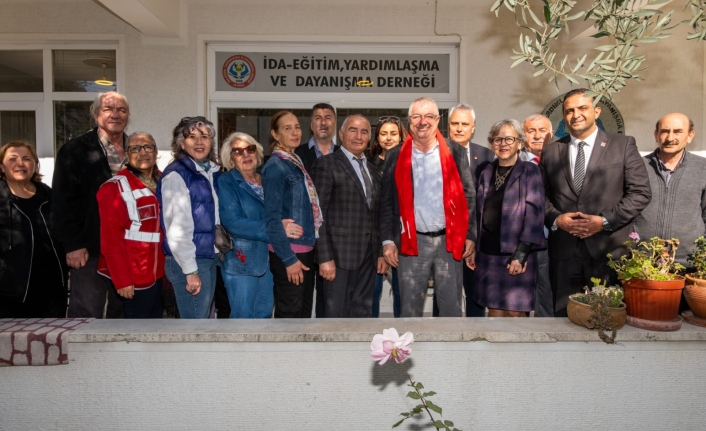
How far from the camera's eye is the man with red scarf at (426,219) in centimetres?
361

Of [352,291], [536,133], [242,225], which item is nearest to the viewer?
[242,225]

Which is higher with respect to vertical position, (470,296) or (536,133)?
(536,133)

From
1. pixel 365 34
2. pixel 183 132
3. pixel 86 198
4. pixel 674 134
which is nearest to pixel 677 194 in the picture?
pixel 674 134

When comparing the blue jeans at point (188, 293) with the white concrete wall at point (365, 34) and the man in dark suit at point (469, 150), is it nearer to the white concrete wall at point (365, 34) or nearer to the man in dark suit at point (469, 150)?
the man in dark suit at point (469, 150)

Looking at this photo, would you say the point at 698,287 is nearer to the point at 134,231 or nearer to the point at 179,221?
the point at 179,221

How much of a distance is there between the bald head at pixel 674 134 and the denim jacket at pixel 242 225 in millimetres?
2861

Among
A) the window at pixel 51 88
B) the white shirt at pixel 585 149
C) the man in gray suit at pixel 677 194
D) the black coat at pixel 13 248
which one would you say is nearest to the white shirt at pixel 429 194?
the white shirt at pixel 585 149

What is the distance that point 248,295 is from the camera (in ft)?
11.1

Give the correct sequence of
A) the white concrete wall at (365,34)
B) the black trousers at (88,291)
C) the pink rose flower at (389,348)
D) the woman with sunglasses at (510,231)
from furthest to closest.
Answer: the white concrete wall at (365,34)
the black trousers at (88,291)
the woman with sunglasses at (510,231)
the pink rose flower at (389,348)

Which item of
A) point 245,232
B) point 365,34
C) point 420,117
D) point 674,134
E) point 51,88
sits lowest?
point 245,232

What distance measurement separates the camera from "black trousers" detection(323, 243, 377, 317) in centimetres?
364

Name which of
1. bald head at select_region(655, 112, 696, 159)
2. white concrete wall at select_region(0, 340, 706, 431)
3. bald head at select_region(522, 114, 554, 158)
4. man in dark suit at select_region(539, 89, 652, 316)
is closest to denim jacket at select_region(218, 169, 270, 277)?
white concrete wall at select_region(0, 340, 706, 431)

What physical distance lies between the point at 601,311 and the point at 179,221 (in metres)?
2.45

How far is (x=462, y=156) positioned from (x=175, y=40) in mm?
4361
